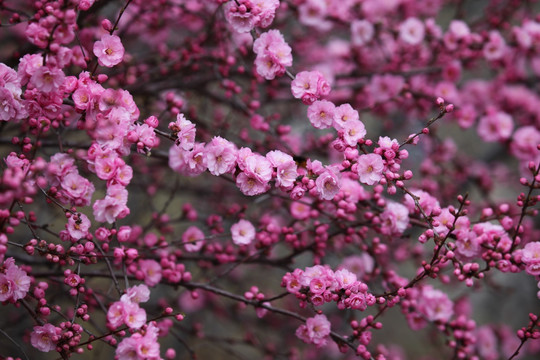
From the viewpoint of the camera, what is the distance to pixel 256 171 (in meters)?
1.76

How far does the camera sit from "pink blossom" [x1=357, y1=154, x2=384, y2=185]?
1.79 meters

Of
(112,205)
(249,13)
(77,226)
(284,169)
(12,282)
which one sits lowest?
(12,282)

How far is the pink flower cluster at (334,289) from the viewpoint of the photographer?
68.2 inches

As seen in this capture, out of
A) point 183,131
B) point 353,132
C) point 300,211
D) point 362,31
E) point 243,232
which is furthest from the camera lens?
point 362,31

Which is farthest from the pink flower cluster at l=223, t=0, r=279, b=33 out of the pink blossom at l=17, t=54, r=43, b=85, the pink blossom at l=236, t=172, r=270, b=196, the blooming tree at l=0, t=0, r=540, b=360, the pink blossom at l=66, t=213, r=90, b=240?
the pink blossom at l=66, t=213, r=90, b=240

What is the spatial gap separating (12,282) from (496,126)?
3.02m

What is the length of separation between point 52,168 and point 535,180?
1.80 metres

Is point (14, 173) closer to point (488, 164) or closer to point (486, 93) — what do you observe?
point (486, 93)

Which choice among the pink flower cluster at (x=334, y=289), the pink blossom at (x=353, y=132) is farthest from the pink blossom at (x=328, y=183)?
the pink flower cluster at (x=334, y=289)

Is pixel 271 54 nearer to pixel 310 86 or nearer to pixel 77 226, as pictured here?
pixel 310 86

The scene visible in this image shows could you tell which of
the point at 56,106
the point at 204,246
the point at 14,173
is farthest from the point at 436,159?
the point at 14,173

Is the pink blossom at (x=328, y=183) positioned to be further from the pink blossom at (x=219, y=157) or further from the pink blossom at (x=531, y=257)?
the pink blossom at (x=531, y=257)

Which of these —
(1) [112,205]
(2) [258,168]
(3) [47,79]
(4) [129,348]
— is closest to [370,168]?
(2) [258,168]

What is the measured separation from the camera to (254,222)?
2811 millimetres
